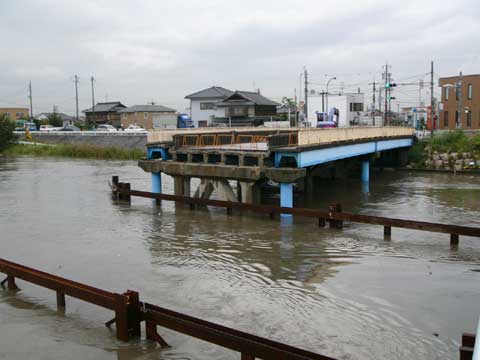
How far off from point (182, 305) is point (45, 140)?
61233 mm

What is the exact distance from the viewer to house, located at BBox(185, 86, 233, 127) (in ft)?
221

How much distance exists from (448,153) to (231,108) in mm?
27941

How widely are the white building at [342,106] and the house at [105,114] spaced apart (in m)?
42.9

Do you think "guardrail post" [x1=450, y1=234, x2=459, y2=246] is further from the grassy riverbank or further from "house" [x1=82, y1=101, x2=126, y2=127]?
"house" [x1=82, y1=101, x2=126, y2=127]

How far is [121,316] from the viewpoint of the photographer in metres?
8.01

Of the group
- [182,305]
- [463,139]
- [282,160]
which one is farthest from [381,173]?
[182,305]

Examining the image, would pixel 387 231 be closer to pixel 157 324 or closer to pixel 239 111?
pixel 157 324

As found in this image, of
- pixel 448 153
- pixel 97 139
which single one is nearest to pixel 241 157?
pixel 448 153

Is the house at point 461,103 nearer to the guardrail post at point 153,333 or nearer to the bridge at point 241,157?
the bridge at point 241,157

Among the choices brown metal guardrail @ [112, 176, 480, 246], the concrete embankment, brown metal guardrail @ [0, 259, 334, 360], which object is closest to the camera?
brown metal guardrail @ [0, 259, 334, 360]

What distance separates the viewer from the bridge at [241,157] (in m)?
17.9

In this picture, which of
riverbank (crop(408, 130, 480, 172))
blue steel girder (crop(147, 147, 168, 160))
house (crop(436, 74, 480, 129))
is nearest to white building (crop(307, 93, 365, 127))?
house (crop(436, 74, 480, 129))

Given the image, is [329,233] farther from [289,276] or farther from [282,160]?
[289,276]

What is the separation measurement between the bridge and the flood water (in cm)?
113
